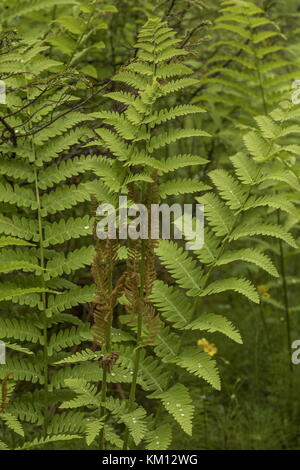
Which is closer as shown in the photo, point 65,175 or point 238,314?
point 65,175

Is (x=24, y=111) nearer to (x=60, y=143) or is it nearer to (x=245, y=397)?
(x=60, y=143)

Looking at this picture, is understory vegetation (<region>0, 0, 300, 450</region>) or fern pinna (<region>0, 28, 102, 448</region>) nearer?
understory vegetation (<region>0, 0, 300, 450</region>)

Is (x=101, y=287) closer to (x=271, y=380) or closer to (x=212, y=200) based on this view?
(x=212, y=200)

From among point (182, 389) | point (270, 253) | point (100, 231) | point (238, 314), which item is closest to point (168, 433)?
point (182, 389)

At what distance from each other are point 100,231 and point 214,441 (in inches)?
58.2

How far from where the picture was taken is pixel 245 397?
3.18 m

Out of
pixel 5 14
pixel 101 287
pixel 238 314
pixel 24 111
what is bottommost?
pixel 238 314

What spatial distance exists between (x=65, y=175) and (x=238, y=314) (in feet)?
5.93

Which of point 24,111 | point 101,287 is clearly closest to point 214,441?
point 101,287

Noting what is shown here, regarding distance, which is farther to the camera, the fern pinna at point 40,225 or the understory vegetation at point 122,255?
the fern pinna at point 40,225

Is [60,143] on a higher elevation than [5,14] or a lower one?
lower

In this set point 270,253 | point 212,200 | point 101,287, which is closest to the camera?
point 101,287

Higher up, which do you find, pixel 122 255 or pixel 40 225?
pixel 40 225

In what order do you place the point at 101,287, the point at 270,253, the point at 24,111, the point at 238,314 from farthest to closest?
the point at 270,253 < the point at 238,314 < the point at 24,111 < the point at 101,287
